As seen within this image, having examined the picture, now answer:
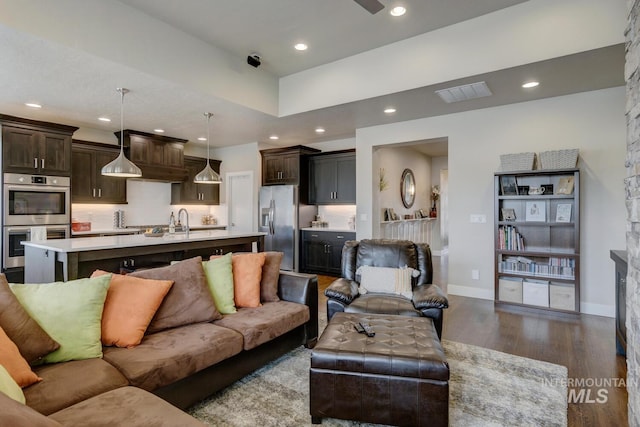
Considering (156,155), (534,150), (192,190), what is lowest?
(192,190)

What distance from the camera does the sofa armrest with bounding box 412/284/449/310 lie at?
2.63m

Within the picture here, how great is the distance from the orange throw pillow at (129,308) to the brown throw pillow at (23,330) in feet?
0.92

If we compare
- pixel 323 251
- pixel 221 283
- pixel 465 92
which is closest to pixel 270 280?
pixel 221 283

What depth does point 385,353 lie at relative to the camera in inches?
71.0

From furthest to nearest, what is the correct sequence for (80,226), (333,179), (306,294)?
1. (333,179)
2. (80,226)
3. (306,294)

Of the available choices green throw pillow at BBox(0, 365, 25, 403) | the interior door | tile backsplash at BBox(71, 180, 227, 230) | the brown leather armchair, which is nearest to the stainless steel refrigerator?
the interior door

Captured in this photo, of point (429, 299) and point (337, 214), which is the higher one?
point (337, 214)

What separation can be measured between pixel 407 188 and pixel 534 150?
10.5ft

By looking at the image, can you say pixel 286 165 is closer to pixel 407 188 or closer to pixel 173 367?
pixel 407 188

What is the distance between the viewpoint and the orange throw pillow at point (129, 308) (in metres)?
1.92

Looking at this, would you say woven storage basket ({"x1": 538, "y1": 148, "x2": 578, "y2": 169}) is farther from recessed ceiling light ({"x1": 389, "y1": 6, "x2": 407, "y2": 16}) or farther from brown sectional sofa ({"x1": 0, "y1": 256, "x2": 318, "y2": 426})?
brown sectional sofa ({"x1": 0, "y1": 256, "x2": 318, "y2": 426})

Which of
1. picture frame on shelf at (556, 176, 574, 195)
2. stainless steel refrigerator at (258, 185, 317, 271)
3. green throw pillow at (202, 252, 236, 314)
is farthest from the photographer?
stainless steel refrigerator at (258, 185, 317, 271)

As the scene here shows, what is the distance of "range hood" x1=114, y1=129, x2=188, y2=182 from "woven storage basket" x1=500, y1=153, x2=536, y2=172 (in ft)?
18.7

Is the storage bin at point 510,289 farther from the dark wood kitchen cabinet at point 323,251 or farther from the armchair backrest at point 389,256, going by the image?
the dark wood kitchen cabinet at point 323,251
